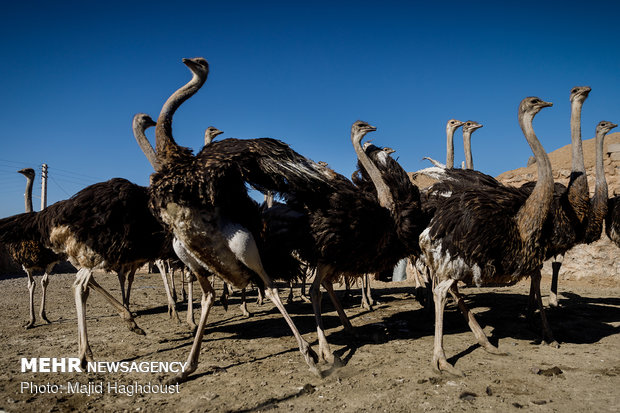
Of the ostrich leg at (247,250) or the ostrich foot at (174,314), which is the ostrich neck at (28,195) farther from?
the ostrich leg at (247,250)

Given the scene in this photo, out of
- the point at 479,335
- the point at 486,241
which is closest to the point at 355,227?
the point at 486,241

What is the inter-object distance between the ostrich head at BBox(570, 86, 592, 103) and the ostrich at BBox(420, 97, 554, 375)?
2.14 metres

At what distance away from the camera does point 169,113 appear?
4.47 m

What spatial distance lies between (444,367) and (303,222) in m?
2.04

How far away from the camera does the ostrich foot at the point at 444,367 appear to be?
4051mm

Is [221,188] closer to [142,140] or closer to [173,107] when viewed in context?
[173,107]

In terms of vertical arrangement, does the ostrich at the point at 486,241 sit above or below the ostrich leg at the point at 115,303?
above

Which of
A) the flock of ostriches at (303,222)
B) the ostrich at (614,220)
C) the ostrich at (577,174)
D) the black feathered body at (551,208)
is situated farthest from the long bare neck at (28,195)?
the ostrich at (614,220)

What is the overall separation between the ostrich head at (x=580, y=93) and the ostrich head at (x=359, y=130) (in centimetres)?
285

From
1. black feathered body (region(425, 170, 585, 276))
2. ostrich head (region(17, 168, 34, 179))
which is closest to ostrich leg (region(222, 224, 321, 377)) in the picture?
black feathered body (region(425, 170, 585, 276))

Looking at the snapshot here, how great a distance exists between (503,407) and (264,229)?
2792 mm

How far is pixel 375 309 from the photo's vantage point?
7.67 m

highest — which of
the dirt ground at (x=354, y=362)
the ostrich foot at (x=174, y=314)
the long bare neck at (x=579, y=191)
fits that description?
the long bare neck at (x=579, y=191)
